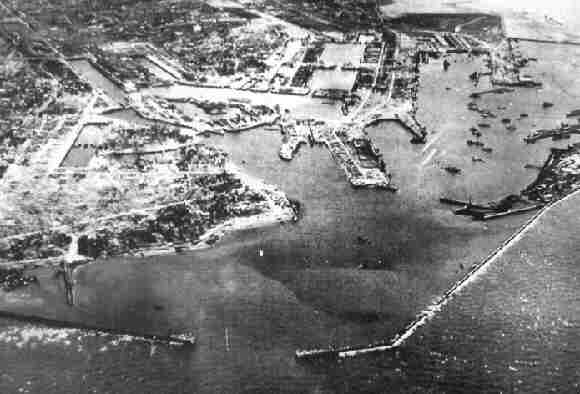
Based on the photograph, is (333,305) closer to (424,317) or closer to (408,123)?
(424,317)

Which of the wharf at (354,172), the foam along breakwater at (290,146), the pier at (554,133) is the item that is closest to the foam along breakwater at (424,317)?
the wharf at (354,172)

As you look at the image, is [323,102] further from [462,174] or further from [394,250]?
[394,250]

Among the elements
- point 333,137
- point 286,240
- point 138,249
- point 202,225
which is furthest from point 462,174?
point 138,249

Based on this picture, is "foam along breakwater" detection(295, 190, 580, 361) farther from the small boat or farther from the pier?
the pier

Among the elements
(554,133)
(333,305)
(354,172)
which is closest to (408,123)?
(354,172)

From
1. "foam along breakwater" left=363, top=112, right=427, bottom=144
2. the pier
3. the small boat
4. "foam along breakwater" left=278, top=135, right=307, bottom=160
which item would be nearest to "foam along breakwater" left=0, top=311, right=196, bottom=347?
"foam along breakwater" left=278, top=135, right=307, bottom=160
